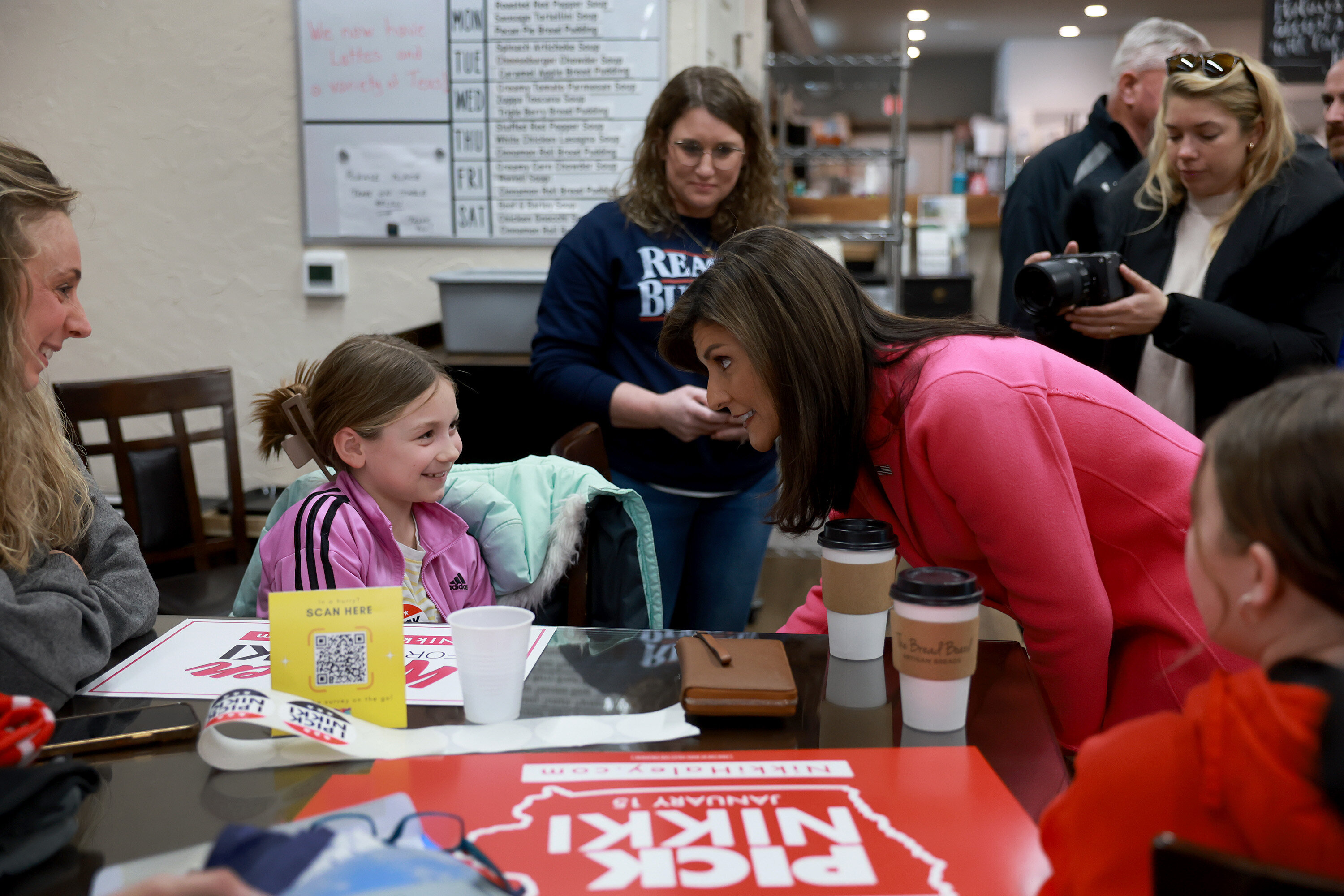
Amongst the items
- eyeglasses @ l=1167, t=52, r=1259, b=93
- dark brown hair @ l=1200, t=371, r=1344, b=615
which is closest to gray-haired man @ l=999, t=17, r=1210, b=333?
eyeglasses @ l=1167, t=52, r=1259, b=93

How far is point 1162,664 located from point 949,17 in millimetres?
8567

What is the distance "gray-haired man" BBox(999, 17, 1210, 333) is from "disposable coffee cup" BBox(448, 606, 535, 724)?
1.83 meters

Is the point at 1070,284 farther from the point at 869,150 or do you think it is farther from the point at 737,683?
the point at 869,150

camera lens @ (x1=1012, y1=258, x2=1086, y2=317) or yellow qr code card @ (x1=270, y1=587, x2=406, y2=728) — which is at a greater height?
camera lens @ (x1=1012, y1=258, x2=1086, y2=317)

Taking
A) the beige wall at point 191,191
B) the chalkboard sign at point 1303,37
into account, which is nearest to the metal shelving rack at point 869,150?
the beige wall at point 191,191

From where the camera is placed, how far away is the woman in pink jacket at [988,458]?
43.4 inches

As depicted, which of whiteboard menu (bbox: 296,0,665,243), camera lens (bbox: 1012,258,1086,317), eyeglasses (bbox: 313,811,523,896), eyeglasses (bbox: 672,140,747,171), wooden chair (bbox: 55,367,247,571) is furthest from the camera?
whiteboard menu (bbox: 296,0,665,243)

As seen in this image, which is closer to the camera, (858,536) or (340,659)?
(340,659)

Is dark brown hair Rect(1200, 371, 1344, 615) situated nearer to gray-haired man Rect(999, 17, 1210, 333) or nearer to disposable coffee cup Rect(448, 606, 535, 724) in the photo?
disposable coffee cup Rect(448, 606, 535, 724)

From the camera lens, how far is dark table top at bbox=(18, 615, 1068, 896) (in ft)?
2.44

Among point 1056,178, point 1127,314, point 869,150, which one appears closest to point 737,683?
point 1127,314

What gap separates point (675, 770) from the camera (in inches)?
32.1

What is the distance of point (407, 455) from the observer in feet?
4.64

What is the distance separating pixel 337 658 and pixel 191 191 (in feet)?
7.79
